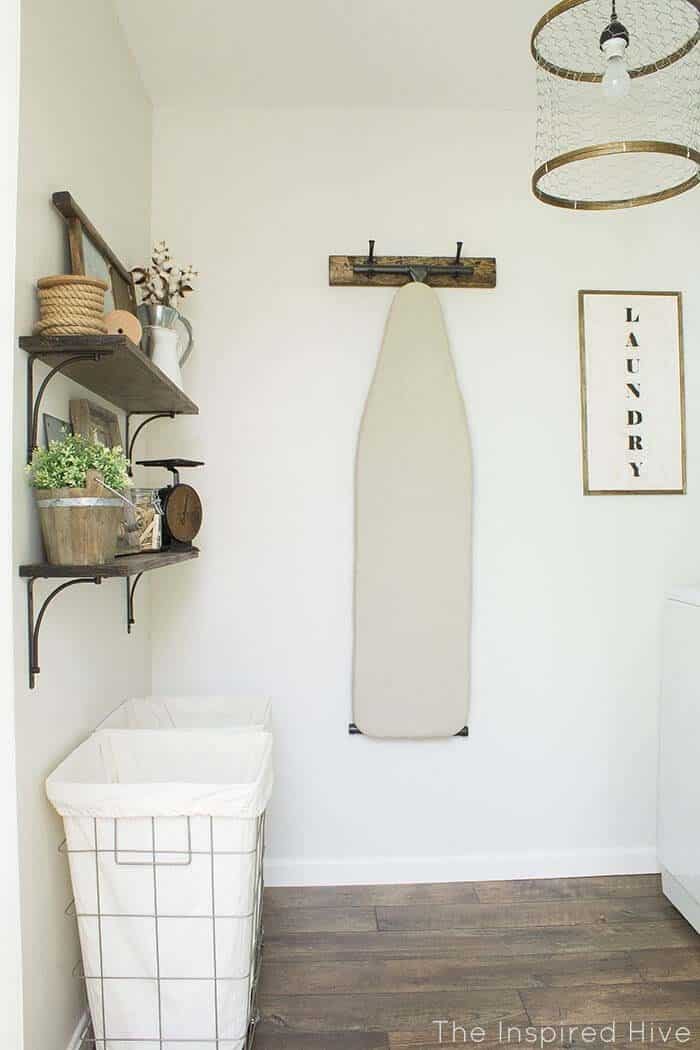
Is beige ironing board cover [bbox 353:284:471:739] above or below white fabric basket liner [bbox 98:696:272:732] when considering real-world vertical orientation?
above

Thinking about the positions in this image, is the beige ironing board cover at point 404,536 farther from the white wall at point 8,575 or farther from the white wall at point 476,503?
the white wall at point 8,575

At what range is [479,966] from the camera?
222cm

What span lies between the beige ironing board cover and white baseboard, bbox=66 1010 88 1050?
1116mm

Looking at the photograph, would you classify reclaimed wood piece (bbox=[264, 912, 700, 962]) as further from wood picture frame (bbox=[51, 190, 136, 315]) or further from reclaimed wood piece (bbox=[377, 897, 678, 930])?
wood picture frame (bbox=[51, 190, 136, 315])

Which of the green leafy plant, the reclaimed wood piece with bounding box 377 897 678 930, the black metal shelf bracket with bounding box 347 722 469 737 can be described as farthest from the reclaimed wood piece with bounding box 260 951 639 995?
the green leafy plant

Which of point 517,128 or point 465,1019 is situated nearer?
point 465,1019

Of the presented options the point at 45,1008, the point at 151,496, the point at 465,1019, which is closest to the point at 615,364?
the point at 151,496

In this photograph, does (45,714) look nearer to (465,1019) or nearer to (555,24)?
(465,1019)

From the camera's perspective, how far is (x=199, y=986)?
171 cm

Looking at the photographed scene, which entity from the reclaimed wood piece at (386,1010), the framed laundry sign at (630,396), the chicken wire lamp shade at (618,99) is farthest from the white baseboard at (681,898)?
the chicken wire lamp shade at (618,99)

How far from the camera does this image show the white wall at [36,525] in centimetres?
158

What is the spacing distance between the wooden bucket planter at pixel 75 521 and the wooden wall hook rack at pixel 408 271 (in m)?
1.39

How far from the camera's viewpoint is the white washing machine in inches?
94.6

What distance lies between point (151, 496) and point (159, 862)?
904 millimetres
